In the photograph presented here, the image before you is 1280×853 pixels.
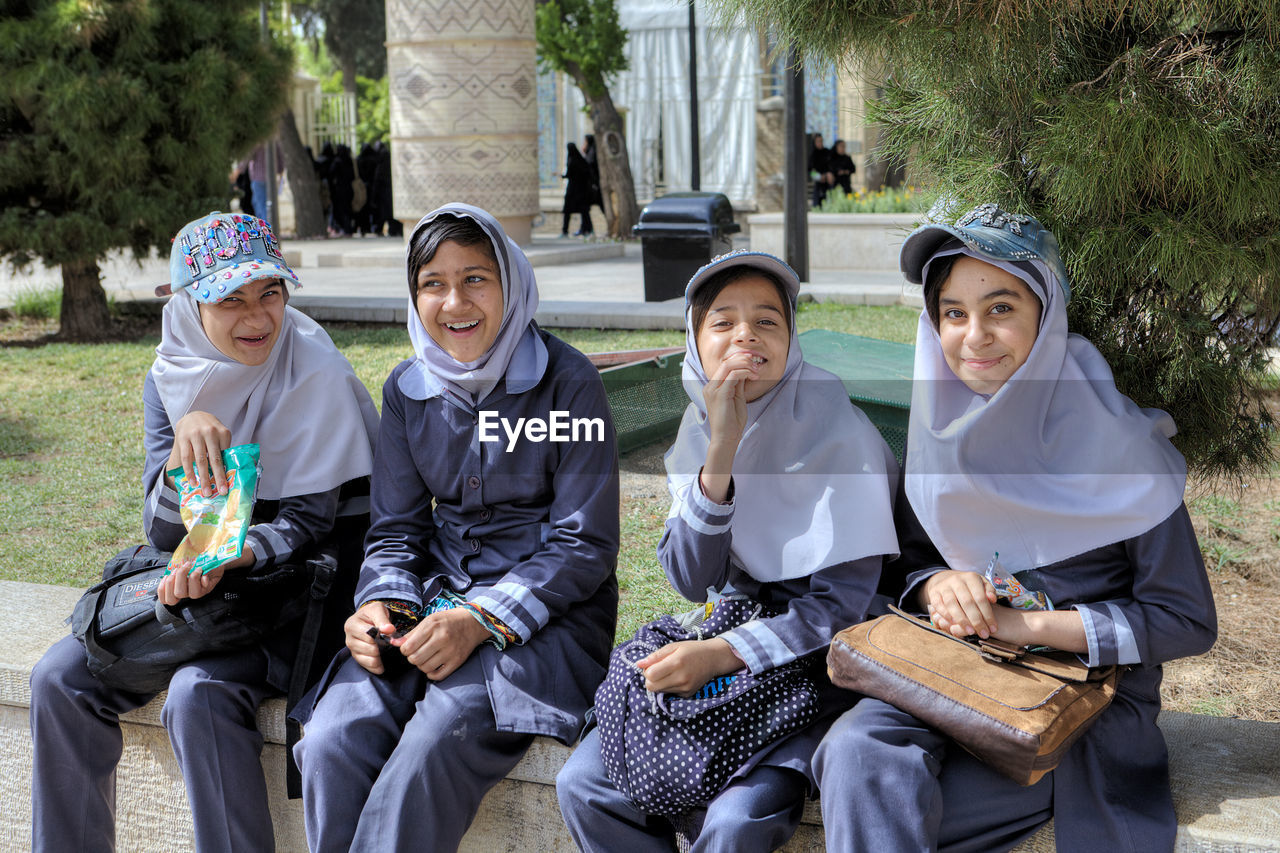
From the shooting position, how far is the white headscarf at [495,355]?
255cm

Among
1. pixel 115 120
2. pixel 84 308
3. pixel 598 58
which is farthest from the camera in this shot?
pixel 598 58

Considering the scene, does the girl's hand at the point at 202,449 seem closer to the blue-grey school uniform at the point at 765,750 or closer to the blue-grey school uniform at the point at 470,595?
the blue-grey school uniform at the point at 470,595

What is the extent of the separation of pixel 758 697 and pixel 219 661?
115 centimetres

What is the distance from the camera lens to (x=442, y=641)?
7.54ft

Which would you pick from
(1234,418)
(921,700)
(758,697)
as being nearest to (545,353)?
(758,697)

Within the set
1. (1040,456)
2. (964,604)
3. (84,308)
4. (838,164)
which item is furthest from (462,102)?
(964,604)

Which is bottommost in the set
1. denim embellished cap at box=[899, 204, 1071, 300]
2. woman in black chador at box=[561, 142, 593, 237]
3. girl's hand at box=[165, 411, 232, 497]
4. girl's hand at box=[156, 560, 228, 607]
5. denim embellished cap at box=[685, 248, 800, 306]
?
girl's hand at box=[156, 560, 228, 607]

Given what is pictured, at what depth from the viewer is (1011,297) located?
86.7 inches

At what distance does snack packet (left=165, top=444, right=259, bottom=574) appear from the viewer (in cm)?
243

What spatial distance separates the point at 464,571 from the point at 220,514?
0.52 metres

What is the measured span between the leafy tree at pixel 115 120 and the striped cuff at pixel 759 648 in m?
7.83

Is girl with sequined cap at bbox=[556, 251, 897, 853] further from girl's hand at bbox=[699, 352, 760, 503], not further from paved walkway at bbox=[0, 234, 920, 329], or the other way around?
paved walkway at bbox=[0, 234, 920, 329]

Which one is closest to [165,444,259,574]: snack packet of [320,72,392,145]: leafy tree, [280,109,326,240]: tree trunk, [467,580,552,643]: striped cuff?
[467,580,552,643]: striped cuff

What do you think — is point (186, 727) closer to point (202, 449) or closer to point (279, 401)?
point (202, 449)
